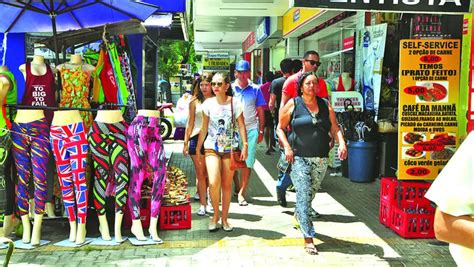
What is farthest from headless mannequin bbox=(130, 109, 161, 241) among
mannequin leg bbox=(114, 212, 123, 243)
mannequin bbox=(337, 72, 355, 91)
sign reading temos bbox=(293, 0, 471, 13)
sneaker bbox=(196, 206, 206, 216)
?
mannequin bbox=(337, 72, 355, 91)

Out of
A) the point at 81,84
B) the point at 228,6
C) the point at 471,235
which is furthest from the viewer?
Answer: the point at 228,6

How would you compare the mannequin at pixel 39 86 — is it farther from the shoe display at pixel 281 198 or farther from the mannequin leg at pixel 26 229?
the shoe display at pixel 281 198

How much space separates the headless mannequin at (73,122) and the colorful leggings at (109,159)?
20 cm

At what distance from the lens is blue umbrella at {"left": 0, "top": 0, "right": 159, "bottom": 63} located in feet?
19.9

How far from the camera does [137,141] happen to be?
5312 mm

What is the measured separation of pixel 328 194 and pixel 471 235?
613 cm

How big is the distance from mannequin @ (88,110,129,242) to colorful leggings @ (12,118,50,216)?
1.51 feet

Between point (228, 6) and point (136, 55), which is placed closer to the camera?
Result: point (136, 55)

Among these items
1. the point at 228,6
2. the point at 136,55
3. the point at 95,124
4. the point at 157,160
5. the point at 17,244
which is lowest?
the point at 17,244

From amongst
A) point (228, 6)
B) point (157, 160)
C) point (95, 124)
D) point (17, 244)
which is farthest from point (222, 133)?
point (228, 6)

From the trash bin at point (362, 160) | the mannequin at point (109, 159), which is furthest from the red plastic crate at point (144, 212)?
the trash bin at point (362, 160)

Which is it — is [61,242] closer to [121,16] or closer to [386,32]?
[121,16]

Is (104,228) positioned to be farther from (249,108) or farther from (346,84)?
(346,84)

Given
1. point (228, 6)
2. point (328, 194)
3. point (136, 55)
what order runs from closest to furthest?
point (136, 55) → point (328, 194) → point (228, 6)
